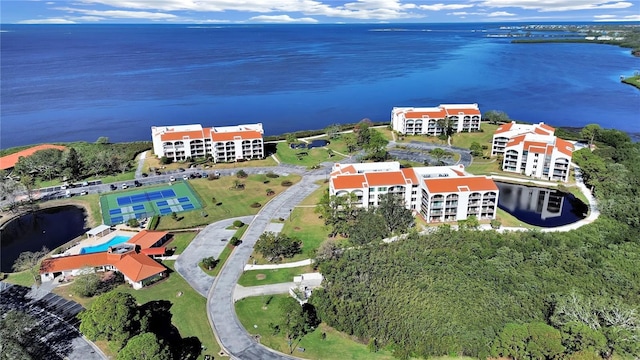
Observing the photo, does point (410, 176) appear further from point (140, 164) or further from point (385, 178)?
point (140, 164)

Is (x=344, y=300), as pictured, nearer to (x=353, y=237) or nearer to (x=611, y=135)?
(x=353, y=237)

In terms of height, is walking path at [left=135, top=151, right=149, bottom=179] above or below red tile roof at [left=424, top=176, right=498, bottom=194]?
below

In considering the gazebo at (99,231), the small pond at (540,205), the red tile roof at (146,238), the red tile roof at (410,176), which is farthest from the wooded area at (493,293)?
the gazebo at (99,231)

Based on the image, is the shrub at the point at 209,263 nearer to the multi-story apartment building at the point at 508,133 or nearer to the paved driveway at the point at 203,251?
the paved driveway at the point at 203,251

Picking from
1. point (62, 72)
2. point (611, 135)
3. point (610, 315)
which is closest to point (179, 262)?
point (610, 315)

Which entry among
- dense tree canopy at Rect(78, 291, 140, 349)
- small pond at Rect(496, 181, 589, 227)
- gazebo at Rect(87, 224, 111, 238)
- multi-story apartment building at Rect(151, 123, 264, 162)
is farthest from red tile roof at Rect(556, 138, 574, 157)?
gazebo at Rect(87, 224, 111, 238)

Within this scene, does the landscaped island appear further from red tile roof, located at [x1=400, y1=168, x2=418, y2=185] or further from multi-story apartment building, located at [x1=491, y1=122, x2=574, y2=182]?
multi-story apartment building, located at [x1=491, y1=122, x2=574, y2=182]
